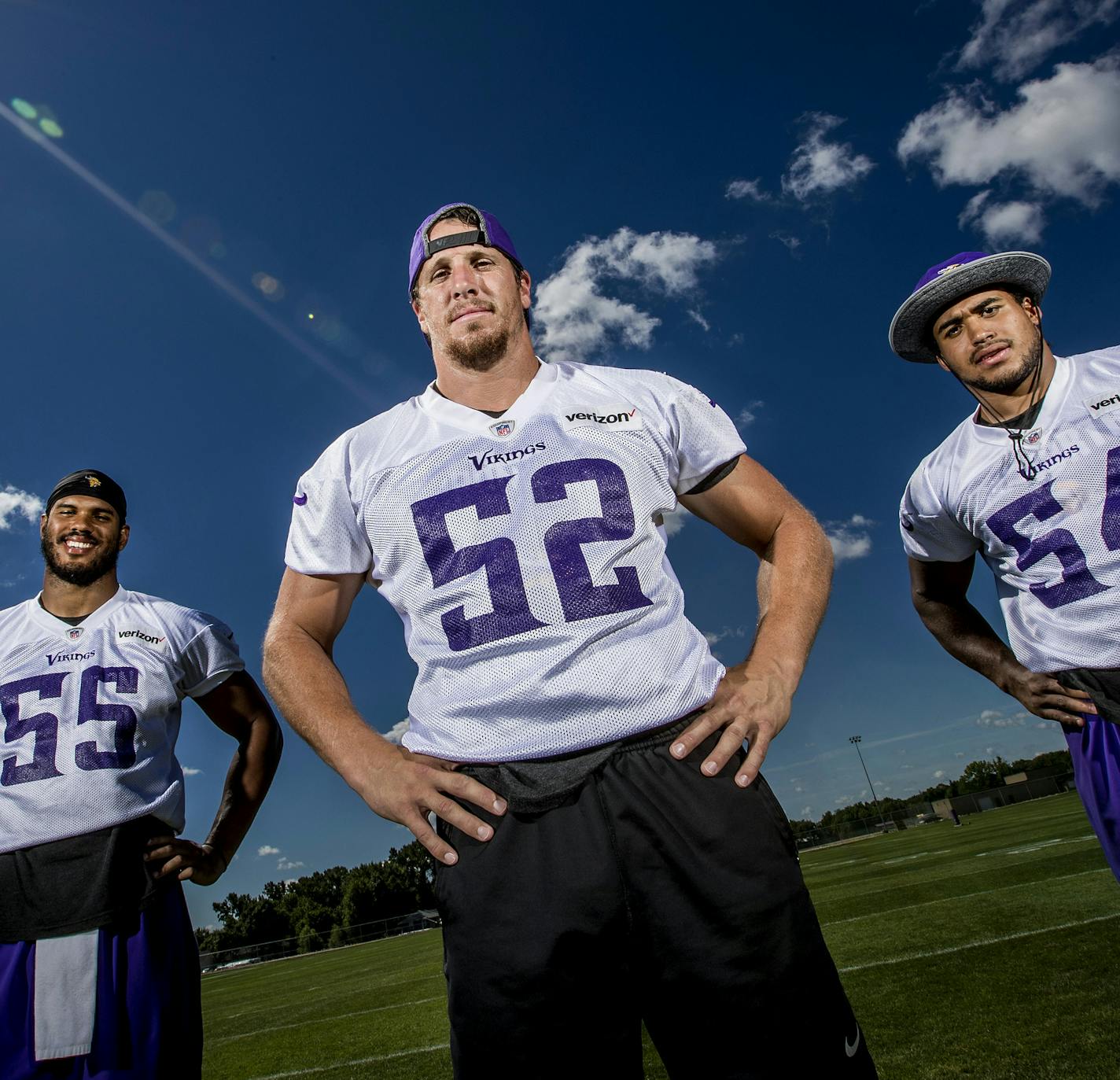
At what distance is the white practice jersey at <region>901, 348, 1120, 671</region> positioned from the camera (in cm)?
325

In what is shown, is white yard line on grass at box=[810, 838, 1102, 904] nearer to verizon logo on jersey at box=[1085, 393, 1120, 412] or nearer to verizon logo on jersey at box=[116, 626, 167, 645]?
verizon logo on jersey at box=[1085, 393, 1120, 412]

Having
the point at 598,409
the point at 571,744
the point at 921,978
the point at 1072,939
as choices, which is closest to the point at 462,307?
the point at 598,409

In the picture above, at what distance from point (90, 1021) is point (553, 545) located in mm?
2506

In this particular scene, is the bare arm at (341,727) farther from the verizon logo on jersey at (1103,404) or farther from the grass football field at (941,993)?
the verizon logo on jersey at (1103,404)

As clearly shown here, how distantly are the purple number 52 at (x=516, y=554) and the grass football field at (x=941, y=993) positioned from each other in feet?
2.97

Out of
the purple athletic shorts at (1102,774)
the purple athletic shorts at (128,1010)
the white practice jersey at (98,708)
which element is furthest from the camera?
the purple athletic shorts at (1102,774)

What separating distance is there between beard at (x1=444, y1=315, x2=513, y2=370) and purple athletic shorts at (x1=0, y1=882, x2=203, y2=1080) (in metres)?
2.41

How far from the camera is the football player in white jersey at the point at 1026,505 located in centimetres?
326

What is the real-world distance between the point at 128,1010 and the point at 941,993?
214 inches

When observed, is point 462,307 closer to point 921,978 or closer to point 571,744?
point 571,744

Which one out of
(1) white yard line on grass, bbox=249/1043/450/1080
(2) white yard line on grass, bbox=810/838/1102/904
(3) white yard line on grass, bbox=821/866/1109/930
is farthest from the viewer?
(2) white yard line on grass, bbox=810/838/1102/904

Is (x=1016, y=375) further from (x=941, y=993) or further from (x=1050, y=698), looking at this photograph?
(x=941, y=993)

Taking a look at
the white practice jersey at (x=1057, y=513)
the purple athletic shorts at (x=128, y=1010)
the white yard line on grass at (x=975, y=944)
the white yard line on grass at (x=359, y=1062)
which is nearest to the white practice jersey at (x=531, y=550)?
the purple athletic shorts at (x=128, y=1010)

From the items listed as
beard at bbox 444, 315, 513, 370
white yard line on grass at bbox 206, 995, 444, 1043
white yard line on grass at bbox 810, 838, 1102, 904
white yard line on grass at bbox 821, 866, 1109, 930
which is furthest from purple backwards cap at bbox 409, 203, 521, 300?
white yard line on grass at bbox 810, 838, 1102, 904
